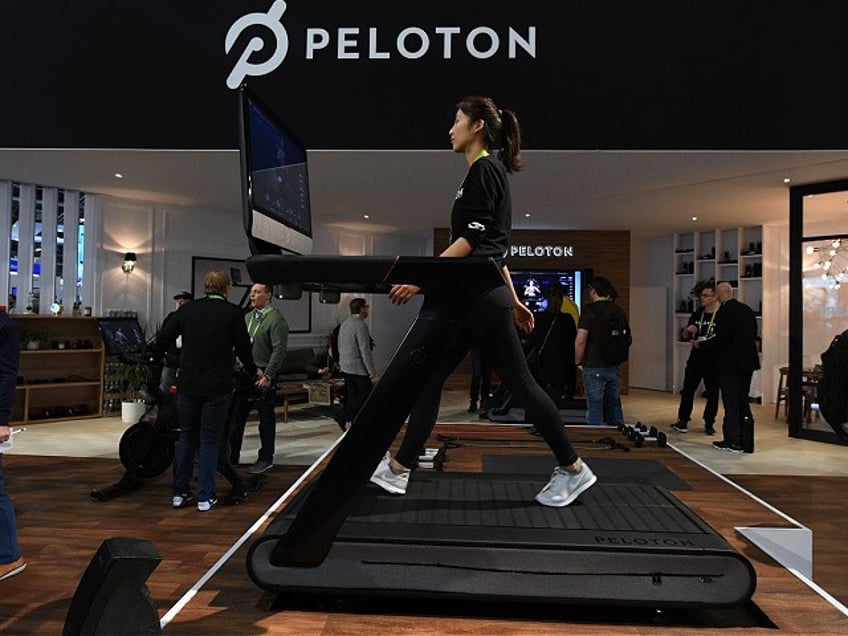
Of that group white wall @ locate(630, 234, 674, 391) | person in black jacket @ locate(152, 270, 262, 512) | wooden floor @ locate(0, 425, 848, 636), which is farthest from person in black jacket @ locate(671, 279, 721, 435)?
person in black jacket @ locate(152, 270, 262, 512)

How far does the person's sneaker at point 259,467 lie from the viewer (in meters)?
5.10

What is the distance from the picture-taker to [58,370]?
8227 millimetres

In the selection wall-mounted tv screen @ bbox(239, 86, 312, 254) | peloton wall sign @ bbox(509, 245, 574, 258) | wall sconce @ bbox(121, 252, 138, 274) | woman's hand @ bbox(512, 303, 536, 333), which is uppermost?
peloton wall sign @ bbox(509, 245, 574, 258)

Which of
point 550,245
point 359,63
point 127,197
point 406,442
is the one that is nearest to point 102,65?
point 359,63

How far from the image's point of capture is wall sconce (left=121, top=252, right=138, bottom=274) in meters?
8.90

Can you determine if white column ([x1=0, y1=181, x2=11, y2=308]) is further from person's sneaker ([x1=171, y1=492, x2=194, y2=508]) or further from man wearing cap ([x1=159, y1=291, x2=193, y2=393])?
person's sneaker ([x1=171, y1=492, x2=194, y2=508])

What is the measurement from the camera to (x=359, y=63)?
564cm

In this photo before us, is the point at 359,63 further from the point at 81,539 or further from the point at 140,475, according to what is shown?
the point at 81,539

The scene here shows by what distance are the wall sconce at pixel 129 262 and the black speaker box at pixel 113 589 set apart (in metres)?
8.30

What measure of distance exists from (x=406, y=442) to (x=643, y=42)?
178 inches

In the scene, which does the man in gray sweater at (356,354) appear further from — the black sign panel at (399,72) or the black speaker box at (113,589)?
the black speaker box at (113,589)

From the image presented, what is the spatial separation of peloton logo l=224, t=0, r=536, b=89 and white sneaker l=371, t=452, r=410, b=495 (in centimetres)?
413

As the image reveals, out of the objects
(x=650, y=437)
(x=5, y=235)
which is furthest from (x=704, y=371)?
(x=5, y=235)

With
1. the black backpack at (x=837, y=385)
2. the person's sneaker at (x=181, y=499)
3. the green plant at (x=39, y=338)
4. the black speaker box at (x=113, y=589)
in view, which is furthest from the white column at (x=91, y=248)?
the black backpack at (x=837, y=385)
